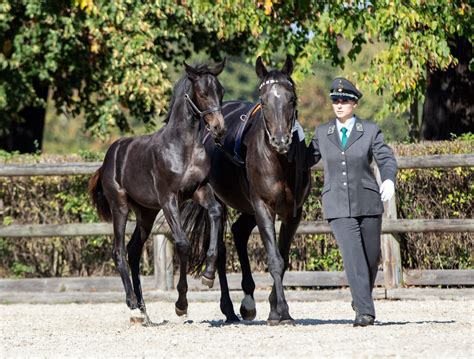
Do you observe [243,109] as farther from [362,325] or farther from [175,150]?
[362,325]

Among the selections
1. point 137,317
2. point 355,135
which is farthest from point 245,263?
point 355,135

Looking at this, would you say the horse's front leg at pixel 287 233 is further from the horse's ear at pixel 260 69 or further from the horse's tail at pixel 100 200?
the horse's tail at pixel 100 200

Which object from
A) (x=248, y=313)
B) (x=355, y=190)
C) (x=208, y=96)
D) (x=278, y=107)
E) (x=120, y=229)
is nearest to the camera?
(x=355, y=190)

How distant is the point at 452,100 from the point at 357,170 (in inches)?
340

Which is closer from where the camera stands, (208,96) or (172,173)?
(208,96)

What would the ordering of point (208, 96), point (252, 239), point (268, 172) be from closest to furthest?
point (268, 172) → point (208, 96) → point (252, 239)

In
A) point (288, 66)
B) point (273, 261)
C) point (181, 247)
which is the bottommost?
point (273, 261)

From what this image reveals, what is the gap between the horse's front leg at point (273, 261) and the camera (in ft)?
32.1

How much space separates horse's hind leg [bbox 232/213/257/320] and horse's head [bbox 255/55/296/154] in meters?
1.95

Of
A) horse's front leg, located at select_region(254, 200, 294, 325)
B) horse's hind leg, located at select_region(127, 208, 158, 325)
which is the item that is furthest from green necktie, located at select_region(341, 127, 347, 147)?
horse's hind leg, located at select_region(127, 208, 158, 325)

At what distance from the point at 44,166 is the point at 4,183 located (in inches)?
33.8

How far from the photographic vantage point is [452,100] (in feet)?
57.1

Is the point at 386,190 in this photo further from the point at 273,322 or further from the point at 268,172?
the point at 273,322

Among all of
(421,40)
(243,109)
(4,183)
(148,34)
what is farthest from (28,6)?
(243,109)
